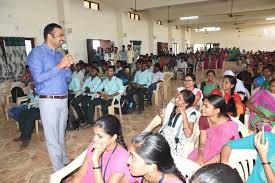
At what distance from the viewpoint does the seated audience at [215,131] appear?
1823mm

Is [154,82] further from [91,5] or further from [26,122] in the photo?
[91,5]

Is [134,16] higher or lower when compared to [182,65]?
higher

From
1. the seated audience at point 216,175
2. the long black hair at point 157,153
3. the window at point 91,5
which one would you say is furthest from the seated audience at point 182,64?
the seated audience at point 216,175

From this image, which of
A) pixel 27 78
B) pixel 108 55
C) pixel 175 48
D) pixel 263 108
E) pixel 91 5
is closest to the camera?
pixel 263 108

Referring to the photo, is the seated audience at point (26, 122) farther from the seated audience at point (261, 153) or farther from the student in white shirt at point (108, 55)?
the student in white shirt at point (108, 55)

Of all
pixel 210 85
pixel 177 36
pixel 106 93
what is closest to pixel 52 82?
pixel 106 93

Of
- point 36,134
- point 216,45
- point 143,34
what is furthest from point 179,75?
point 216,45

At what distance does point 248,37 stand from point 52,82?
2360 centimetres

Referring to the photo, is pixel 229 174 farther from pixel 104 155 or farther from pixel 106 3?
pixel 106 3

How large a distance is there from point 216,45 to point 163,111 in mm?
23041

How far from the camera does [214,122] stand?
192cm

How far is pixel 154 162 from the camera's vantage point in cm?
112

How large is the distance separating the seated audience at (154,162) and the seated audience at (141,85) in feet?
13.2

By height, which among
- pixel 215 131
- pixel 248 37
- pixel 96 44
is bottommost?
pixel 215 131
